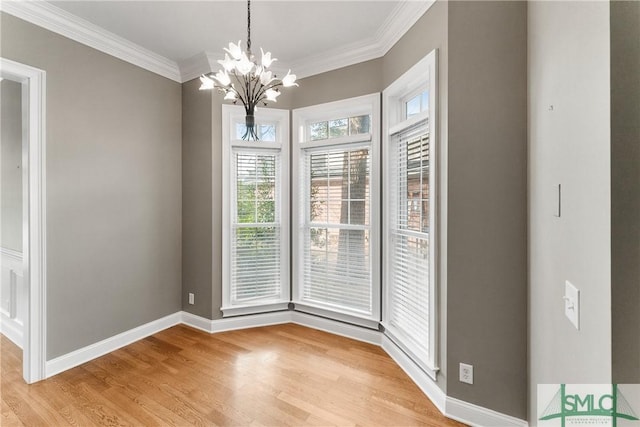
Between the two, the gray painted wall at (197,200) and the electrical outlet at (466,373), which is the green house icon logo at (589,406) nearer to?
the electrical outlet at (466,373)

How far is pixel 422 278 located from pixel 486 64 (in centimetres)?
152

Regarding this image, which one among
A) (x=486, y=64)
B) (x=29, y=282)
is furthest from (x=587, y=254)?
(x=29, y=282)

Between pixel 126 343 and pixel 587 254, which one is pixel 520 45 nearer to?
pixel 587 254

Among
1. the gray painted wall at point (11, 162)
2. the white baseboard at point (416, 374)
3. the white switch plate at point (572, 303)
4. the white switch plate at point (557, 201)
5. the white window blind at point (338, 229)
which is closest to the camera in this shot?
the white switch plate at point (572, 303)

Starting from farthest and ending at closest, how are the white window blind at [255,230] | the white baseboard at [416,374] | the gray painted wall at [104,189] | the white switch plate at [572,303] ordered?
the white window blind at [255,230], the gray painted wall at [104,189], the white baseboard at [416,374], the white switch plate at [572,303]

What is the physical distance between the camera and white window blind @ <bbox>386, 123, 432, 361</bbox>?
87.6 inches

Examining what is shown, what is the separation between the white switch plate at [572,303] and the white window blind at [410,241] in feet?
3.13

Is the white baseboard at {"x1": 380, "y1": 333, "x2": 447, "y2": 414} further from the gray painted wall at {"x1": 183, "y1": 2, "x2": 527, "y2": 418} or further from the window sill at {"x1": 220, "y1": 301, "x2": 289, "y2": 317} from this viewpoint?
the window sill at {"x1": 220, "y1": 301, "x2": 289, "y2": 317}

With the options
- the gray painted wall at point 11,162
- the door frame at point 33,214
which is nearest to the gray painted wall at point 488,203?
the door frame at point 33,214

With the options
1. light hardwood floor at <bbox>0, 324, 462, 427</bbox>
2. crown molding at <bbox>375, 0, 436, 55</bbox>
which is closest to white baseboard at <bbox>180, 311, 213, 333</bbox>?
light hardwood floor at <bbox>0, 324, 462, 427</bbox>

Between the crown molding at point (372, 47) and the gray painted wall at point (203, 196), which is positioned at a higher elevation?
the crown molding at point (372, 47)

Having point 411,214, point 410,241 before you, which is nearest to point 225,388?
point 410,241

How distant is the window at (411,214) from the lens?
204 centimetres

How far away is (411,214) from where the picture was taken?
2.44 m
